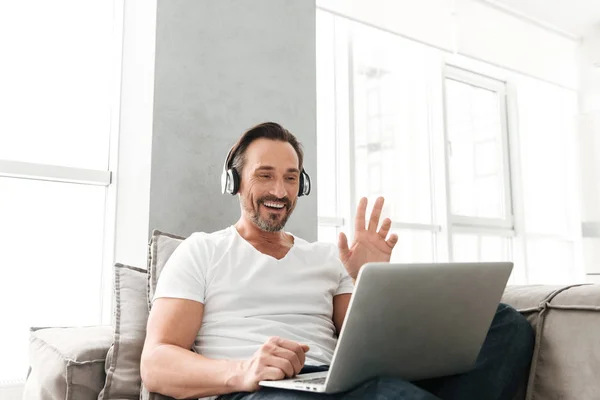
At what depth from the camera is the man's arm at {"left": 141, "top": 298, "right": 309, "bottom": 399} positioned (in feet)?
3.49

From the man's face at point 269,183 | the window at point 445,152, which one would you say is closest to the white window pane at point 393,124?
the window at point 445,152

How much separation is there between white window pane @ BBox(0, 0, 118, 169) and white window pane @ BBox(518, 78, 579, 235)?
9.53 feet

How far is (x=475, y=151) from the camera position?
3840 millimetres

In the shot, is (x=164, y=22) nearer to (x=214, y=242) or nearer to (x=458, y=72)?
(x=214, y=242)

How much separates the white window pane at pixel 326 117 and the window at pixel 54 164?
111 centimetres

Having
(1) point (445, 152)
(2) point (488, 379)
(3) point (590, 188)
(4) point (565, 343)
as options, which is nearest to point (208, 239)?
(2) point (488, 379)

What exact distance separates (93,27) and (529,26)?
291 centimetres

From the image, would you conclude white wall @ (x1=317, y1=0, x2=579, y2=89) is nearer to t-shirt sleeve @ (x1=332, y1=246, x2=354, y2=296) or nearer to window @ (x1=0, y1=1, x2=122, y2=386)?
window @ (x1=0, y1=1, x2=122, y2=386)

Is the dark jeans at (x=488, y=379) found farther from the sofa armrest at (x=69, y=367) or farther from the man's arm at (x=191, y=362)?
the sofa armrest at (x=69, y=367)

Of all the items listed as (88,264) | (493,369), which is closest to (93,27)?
(88,264)

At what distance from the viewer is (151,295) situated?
56.9 inches

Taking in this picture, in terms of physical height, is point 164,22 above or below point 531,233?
above

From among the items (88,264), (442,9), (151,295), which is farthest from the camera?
(442,9)

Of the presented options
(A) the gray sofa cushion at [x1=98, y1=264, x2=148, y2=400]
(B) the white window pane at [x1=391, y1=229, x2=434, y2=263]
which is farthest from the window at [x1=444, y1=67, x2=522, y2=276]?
(A) the gray sofa cushion at [x1=98, y1=264, x2=148, y2=400]
